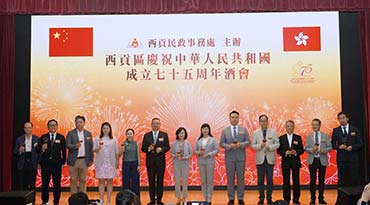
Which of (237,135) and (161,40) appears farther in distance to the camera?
(161,40)

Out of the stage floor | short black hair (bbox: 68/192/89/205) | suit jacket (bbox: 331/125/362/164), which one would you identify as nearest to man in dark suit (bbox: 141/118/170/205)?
the stage floor

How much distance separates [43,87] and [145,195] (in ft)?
8.02

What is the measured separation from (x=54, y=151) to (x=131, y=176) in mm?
1096

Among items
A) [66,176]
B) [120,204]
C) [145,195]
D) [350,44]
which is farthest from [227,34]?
[120,204]

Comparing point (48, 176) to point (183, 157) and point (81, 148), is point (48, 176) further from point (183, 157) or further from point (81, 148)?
point (183, 157)

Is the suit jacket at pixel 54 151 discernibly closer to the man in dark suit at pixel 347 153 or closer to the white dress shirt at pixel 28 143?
the white dress shirt at pixel 28 143

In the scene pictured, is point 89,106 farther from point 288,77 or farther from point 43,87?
point 288,77

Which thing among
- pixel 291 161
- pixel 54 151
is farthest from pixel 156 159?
pixel 291 161

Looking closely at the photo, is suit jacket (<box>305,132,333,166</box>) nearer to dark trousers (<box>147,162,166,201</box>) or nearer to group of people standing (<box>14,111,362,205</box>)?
group of people standing (<box>14,111,362,205</box>)

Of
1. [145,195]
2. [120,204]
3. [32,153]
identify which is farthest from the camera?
[145,195]

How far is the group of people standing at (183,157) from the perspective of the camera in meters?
7.14

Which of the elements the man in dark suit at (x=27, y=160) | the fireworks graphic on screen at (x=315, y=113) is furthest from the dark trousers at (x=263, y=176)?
the man in dark suit at (x=27, y=160)

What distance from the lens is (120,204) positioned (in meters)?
3.47

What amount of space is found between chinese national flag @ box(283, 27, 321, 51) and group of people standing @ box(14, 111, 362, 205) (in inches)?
70.3
